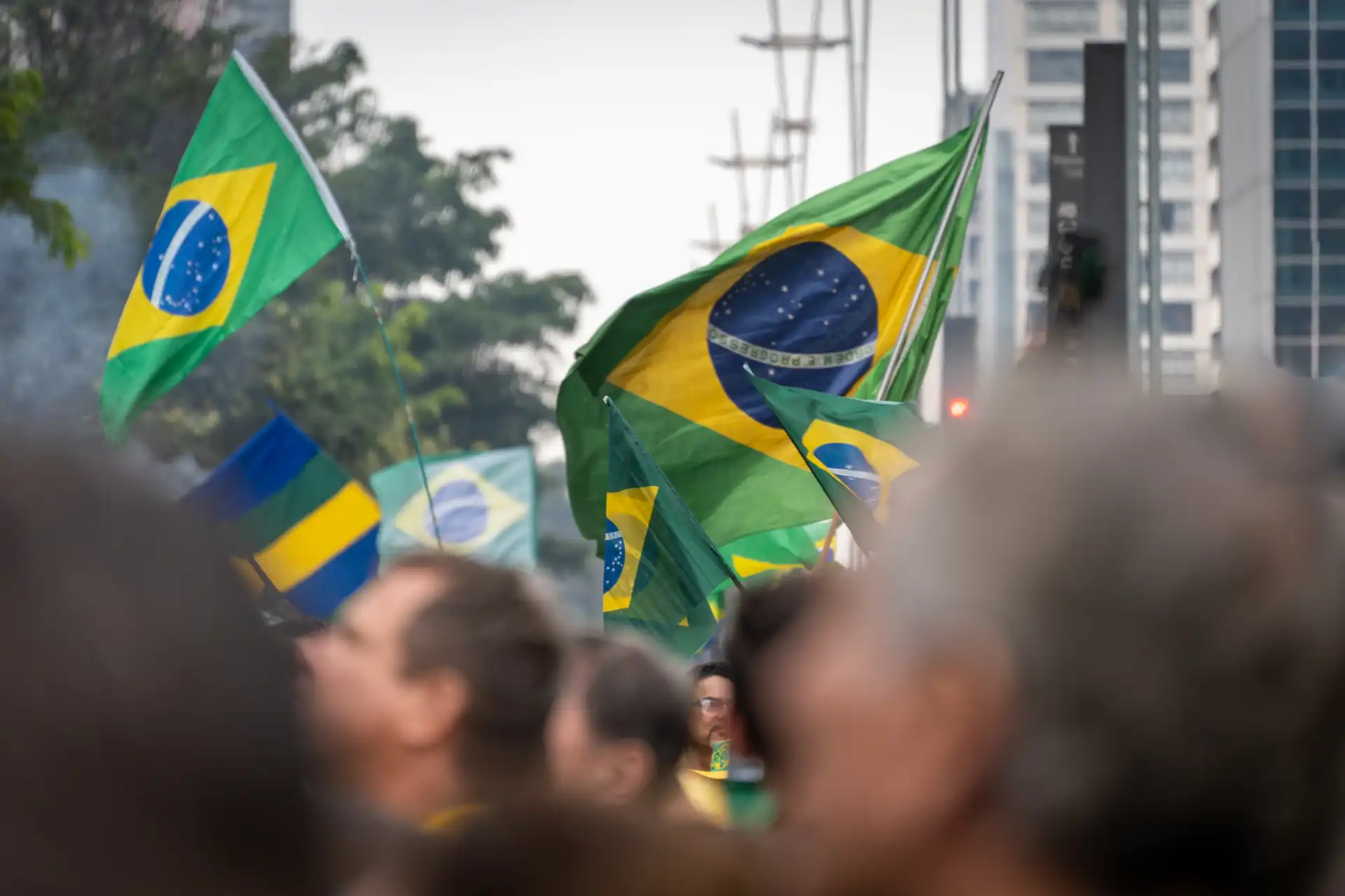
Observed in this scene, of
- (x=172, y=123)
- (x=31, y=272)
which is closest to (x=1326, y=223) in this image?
(x=172, y=123)

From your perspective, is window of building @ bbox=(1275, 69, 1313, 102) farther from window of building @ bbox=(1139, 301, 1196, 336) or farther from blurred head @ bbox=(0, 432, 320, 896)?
blurred head @ bbox=(0, 432, 320, 896)

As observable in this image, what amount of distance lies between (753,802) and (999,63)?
97.8 metres

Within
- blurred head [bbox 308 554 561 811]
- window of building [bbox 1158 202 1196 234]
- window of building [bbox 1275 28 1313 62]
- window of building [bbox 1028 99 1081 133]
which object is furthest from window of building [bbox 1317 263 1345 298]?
blurred head [bbox 308 554 561 811]

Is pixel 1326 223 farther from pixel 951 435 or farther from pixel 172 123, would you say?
pixel 951 435

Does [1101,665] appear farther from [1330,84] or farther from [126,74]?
[1330,84]

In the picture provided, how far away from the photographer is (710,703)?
5762 millimetres

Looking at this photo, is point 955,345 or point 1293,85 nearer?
point 955,345

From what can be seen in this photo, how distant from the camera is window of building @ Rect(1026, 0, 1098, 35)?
108875mm

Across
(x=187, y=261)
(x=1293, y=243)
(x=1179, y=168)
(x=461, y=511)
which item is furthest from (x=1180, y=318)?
(x=187, y=261)

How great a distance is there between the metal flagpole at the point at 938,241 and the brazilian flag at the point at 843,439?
908mm

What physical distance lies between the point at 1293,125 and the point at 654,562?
52.7 m

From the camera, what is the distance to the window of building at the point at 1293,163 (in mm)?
56625

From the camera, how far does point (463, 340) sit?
60469 millimetres

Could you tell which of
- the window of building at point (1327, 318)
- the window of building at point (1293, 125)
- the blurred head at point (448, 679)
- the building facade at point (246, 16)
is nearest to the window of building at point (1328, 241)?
the window of building at point (1327, 318)
